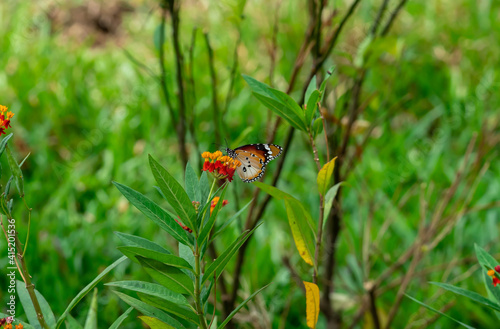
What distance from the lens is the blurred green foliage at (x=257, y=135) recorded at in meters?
1.59

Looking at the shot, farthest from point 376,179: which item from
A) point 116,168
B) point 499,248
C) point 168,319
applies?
point 168,319

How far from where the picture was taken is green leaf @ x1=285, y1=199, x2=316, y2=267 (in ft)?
2.21

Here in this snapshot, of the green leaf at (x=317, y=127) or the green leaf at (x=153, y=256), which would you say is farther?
the green leaf at (x=317, y=127)

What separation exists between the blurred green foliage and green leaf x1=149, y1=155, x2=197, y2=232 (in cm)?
53

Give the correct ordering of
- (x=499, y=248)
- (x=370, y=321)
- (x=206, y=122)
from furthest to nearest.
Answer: (x=206, y=122) < (x=499, y=248) < (x=370, y=321)

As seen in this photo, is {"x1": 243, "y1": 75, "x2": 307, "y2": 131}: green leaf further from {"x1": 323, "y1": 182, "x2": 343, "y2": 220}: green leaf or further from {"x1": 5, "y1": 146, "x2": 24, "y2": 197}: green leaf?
{"x1": 5, "y1": 146, "x2": 24, "y2": 197}: green leaf

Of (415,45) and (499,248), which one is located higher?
(415,45)

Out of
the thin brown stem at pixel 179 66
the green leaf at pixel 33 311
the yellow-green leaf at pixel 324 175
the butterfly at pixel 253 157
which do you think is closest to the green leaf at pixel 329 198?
the yellow-green leaf at pixel 324 175

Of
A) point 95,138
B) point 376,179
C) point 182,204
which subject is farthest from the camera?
point 95,138

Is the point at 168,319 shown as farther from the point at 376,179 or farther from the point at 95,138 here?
the point at 95,138

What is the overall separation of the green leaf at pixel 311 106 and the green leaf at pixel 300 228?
0.13 m

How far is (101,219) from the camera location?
1916 mm

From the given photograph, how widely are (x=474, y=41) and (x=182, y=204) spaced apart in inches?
115

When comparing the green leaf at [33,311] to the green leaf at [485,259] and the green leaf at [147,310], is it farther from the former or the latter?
the green leaf at [485,259]
